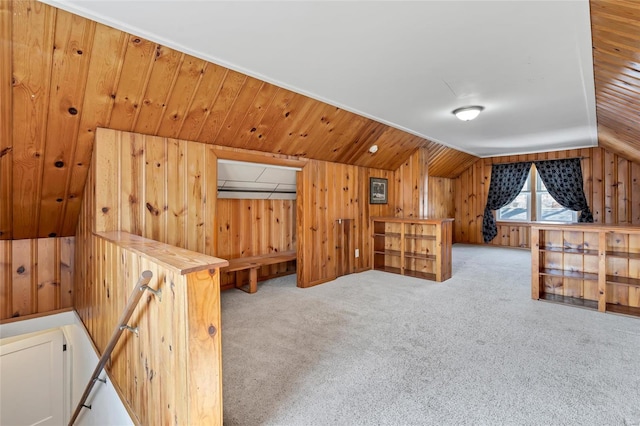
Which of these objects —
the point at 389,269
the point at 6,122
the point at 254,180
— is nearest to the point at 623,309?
the point at 389,269

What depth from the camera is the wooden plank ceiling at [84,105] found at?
184 centimetres

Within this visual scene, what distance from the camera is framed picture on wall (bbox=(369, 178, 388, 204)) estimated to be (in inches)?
209

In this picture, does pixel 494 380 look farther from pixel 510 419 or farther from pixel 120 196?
pixel 120 196

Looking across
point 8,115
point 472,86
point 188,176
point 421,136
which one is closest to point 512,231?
point 421,136

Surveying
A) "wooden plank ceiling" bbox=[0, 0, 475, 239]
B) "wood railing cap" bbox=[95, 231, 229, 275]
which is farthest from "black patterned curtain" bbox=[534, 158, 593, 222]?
"wood railing cap" bbox=[95, 231, 229, 275]

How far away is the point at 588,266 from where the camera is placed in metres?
3.63

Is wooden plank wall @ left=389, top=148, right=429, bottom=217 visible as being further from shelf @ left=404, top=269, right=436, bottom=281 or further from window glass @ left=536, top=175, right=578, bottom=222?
window glass @ left=536, top=175, right=578, bottom=222

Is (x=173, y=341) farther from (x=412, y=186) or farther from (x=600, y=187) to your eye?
(x=600, y=187)

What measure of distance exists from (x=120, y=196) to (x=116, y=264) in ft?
3.13

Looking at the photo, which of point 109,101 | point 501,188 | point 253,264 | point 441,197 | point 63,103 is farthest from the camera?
point 441,197

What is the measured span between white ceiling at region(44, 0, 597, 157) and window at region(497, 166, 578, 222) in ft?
14.3

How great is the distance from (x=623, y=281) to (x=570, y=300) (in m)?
0.54

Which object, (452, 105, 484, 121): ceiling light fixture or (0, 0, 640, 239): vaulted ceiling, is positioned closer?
(0, 0, 640, 239): vaulted ceiling

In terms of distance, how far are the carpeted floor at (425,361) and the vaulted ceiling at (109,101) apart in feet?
6.50
